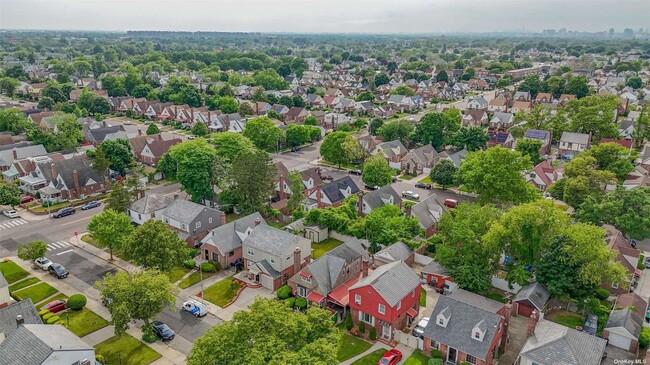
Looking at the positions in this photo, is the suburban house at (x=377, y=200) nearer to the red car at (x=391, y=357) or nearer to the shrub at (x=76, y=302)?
the red car at (x=391, y=357)

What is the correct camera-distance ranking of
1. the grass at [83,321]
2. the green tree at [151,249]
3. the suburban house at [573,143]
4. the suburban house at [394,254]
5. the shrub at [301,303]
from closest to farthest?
1. the grass at [83,321]
2. the shrub at [301,303]
3. the green tree at [151,249]
4. the suburban house at [394,254]
5. the suburban house at [573,143]

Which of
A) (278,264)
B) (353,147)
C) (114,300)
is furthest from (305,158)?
(114,300)

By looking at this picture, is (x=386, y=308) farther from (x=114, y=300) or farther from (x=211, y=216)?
(x=211, y=216)

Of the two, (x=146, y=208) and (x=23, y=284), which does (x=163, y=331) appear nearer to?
(x=23, y=284)

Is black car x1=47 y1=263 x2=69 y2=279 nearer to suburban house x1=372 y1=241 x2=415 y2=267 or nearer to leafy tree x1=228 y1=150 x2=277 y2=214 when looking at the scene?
leafy tree x1=228 y1=150 x2=277 y2=214

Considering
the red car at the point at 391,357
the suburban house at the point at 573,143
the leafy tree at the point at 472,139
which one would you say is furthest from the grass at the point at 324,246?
the suburban house at the point at 573,143

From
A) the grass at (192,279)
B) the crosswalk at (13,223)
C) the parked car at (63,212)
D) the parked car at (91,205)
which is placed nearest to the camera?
the grass at (192,279)
